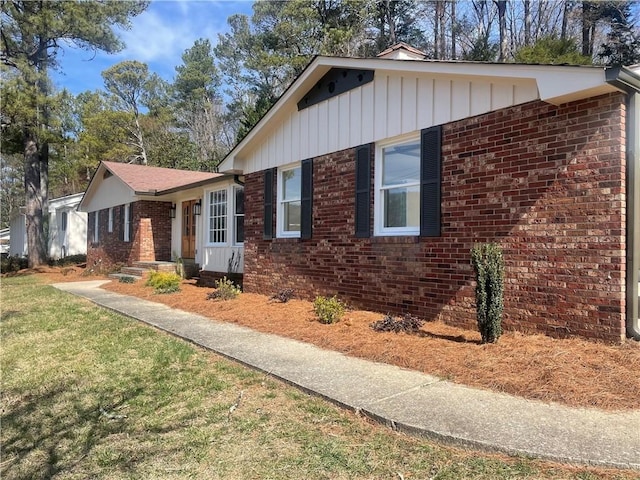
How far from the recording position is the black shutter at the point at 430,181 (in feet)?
22.1

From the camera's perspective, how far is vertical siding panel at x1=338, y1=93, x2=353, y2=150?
8427 millimetres

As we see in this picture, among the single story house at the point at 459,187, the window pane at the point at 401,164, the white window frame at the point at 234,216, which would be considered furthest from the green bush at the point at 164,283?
the window pane at the point at 401,164

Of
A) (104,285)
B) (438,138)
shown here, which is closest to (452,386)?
(438,138)

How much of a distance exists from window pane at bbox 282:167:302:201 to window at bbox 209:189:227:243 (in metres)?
3.81

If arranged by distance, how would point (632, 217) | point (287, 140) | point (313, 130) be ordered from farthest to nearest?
point (287, 140) < point (313, 130) < point (632, 217)

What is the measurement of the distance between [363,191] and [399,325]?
250 centimetres

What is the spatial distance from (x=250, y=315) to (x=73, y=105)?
57.2 feet

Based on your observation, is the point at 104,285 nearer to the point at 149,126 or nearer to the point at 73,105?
the point at 73,105

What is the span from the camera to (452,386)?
4.46 meters

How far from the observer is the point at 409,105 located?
7258mm

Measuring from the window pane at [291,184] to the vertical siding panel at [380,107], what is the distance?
2.47 metres

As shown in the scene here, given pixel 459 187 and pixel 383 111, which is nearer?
pixel 459 187

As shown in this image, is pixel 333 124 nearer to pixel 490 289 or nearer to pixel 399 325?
pixel 399 325

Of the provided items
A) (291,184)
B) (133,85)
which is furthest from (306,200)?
(133,85)
